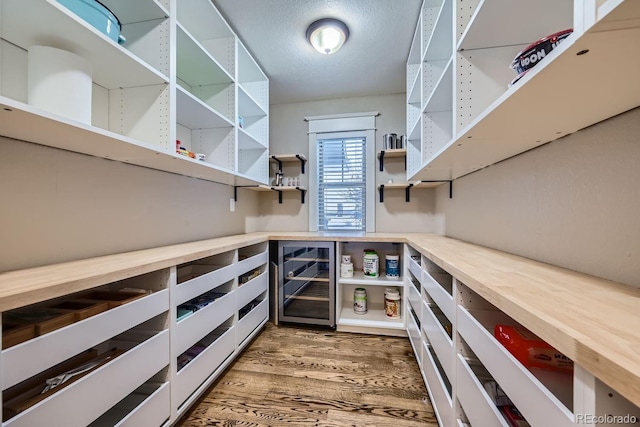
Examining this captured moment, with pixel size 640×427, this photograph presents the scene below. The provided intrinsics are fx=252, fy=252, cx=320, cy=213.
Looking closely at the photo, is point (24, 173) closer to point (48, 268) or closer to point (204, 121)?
point (48, 268)

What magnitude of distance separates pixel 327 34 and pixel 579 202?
1.83 meters

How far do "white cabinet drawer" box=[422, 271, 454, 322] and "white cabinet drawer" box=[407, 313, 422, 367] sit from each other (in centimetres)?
43

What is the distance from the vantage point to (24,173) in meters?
0.99

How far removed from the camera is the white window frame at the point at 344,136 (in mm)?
2920

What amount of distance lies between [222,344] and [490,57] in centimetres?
212

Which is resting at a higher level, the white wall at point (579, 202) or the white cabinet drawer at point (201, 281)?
the white wall at point (579, 202)

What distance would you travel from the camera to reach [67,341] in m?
0.76

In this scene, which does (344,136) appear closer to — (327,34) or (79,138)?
(327,34)

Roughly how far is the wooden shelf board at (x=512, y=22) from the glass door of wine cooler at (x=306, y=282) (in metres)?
1.71

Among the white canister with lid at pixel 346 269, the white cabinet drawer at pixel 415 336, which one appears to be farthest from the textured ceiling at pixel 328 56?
the white cabinet drawer at pixel 415 336

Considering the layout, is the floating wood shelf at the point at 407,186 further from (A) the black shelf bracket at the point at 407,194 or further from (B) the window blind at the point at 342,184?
(B) the window blind at the point at 342,184

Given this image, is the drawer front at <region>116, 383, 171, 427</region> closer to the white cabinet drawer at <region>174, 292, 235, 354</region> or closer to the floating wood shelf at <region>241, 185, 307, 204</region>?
the white cabinet drawer at <region>174, 292, 235, 354</region>

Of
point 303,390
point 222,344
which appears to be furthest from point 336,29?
point 303,390

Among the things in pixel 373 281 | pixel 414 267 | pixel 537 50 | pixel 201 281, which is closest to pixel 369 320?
pixel 373 281
